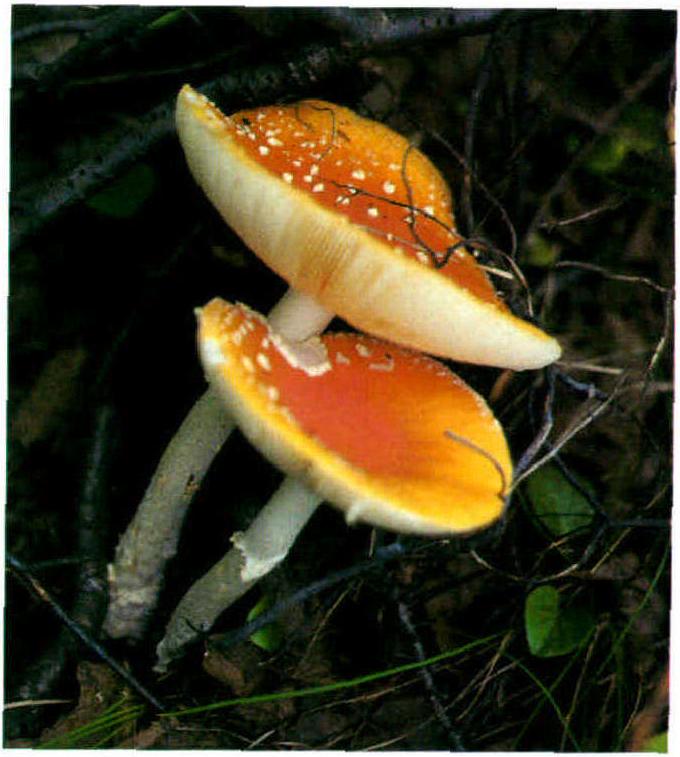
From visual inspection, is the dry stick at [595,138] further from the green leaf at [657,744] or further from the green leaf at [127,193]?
the green leaf at [657,744]

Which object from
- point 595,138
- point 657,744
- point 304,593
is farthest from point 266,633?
point 595,138

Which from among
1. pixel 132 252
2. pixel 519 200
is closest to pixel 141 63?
pixel 132 252

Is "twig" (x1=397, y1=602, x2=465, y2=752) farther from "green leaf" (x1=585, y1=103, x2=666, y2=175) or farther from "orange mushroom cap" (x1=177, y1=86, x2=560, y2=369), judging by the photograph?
"green leaf" (x1=585, y1=103, x2=666, y2=175)

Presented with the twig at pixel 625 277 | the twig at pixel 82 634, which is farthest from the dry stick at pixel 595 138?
the twig at pixel 82 634

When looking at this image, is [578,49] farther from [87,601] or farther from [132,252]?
[87,601]

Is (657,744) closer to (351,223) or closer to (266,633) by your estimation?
(266,633)

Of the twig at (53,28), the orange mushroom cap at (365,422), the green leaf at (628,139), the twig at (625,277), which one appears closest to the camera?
the orange mushroom cap at (365,422)
